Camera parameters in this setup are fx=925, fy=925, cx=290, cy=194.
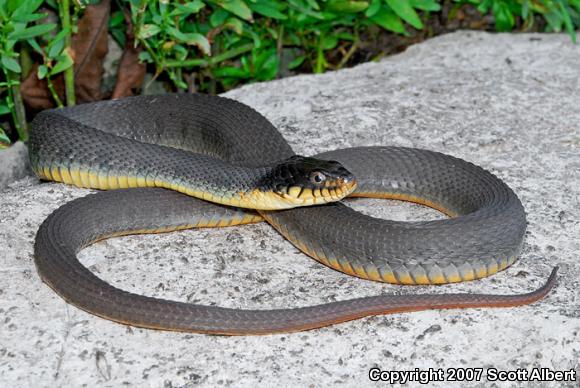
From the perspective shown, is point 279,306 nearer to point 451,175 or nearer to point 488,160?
point 451,175

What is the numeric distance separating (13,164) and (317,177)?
2.93 meters

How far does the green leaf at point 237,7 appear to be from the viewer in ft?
24.7

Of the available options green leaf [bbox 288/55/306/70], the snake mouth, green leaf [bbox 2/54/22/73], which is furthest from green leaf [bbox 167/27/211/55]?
the snake mouth

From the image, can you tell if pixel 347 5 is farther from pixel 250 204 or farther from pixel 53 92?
pixel 250 204

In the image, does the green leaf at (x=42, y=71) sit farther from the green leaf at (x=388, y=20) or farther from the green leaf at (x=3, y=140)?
the green leaf at (x=388, y=20)

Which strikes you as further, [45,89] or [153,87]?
[153,87]

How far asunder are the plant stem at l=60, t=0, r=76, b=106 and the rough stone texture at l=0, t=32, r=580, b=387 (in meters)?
1.30

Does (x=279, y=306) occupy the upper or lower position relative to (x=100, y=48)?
lower

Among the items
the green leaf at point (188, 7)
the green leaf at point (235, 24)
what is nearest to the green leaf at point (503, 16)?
the green leaf at point (235, 24)

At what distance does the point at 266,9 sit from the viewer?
7.83 meters

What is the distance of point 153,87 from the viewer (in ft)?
29.4

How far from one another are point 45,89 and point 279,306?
3.89m

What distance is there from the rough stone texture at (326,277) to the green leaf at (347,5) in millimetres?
662

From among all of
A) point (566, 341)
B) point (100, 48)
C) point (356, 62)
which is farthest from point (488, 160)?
point (100, 48)
